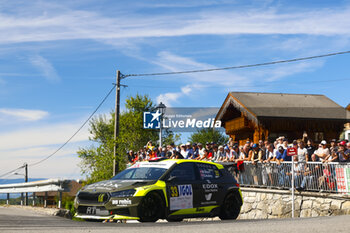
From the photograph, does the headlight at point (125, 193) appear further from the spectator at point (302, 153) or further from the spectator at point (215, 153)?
the spectator at point (215, 153)

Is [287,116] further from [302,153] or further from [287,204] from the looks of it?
[287,204]

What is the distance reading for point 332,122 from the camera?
2920 cm

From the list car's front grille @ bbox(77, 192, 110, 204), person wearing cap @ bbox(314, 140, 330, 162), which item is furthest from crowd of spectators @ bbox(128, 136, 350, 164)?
car's front grille @ bbox(77, 192, 110, 204)

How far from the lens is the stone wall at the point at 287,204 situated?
14532 mm

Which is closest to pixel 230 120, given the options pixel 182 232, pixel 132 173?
pixel 132 173

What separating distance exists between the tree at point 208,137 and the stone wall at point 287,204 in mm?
57482

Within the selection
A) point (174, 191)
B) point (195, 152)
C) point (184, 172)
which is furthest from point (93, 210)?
point (195, 152)

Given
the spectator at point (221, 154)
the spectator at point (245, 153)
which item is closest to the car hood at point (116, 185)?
the spectator at point (245, 153)

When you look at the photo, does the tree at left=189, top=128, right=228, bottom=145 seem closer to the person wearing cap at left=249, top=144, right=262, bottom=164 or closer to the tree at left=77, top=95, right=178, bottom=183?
the tree at left=77, top=95, right=178, bottom=183

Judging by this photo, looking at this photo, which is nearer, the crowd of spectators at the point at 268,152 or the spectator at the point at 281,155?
the crowd of spectators at the point at 268,152

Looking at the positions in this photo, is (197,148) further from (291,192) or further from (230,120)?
(230,120)

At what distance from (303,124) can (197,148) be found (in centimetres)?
1039

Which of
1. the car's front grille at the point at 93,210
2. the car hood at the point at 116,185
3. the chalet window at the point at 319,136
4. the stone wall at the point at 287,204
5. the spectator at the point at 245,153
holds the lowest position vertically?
the stone wall at the point at 287,204

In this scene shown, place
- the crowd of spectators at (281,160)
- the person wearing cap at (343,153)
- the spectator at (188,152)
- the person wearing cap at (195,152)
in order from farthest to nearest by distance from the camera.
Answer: the spectator at (188,152), the person wearing cap at (195,152), the crowd of spectators at (281,160), the person wearing cap at (343,153)
